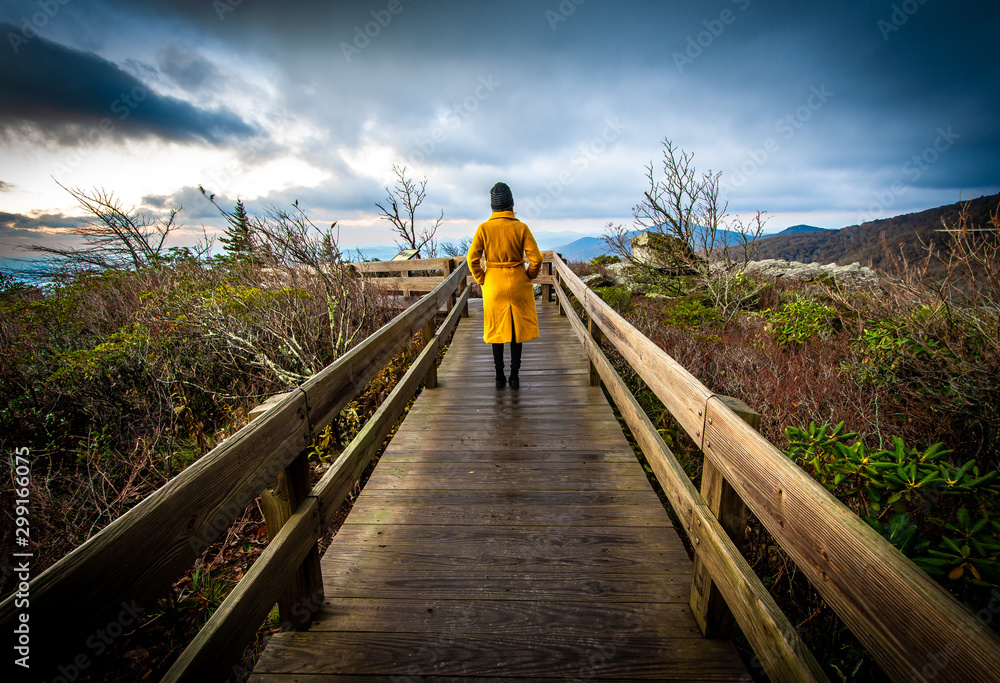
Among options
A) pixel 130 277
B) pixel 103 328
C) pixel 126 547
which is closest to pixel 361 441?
pixel 126 547

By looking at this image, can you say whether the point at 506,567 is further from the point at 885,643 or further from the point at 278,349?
the point at 278,349

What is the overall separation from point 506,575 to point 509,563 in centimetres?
8

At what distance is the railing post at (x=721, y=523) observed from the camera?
59.1 inches

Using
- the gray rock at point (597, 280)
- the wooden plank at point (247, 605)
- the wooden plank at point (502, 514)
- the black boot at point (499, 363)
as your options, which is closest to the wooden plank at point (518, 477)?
the wooden plank at point (502, 514)

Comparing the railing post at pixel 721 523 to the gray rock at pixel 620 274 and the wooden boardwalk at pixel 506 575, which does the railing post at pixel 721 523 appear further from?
the gray rock at pixel 620 274

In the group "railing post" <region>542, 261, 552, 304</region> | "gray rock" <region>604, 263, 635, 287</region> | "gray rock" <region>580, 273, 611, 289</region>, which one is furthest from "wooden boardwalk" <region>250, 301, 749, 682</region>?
"gray rock" <region>580, 273, 611, 289</region>

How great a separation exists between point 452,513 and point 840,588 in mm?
1955

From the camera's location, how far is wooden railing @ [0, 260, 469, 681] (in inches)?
30.7

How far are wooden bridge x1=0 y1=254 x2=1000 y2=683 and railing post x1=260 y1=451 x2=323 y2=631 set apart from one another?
0.04ft

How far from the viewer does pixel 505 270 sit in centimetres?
416

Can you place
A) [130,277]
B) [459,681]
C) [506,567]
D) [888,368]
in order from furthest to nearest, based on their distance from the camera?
[130,277]
[888,368]
[506,567]
[459,681]

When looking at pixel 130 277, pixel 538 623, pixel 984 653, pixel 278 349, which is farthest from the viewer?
pixel 130 277

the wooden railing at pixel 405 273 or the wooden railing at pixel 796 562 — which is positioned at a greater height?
the wooden railing at pixel 405 273

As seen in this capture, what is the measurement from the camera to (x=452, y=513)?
251 cm
